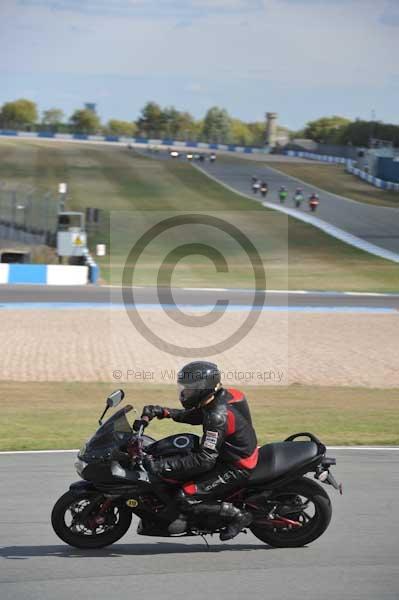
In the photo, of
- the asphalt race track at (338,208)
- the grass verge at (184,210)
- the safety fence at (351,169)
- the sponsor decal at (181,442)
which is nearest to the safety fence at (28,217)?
the grass verge at (184,210)

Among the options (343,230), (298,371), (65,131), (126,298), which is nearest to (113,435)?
(298,371)

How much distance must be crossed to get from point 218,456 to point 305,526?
88cm

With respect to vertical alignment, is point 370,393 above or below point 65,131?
below

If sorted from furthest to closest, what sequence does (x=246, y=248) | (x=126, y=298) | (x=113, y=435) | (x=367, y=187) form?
(x=367, y=187) → (x=246, y=248) → (x=126, y=298) → (x=113, y=435)

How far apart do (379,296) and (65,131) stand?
128m

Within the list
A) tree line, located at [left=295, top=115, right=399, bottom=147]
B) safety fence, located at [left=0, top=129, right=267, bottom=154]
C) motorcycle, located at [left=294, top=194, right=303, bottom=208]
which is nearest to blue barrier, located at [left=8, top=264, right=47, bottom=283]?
motorcycle, located at [left=294, top=194, right=303, bottom=208]

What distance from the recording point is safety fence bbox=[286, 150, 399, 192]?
83.4 metres

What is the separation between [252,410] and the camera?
1554cm

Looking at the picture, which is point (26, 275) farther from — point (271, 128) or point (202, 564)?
point (271, 128)

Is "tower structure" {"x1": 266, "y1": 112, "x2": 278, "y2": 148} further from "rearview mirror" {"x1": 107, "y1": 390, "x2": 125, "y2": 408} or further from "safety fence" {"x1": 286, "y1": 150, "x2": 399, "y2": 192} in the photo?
"rearview mirror" {"x1": 107, "y1": 390, "x2": 125, "y2": 408}

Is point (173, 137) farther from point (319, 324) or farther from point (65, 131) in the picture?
point (319, 324)

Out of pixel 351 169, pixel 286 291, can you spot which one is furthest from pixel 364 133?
pixel 286 291

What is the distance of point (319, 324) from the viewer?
1027 inches

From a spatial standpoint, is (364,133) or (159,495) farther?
(364,133)
